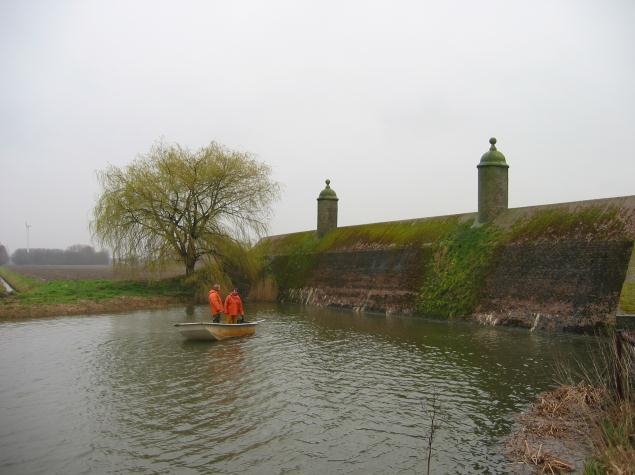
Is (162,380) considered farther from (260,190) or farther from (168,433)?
(260,190)

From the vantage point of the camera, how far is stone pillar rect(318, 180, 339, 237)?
119 feet

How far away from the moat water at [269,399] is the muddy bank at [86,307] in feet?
20.3

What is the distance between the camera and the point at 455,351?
45.8 ft

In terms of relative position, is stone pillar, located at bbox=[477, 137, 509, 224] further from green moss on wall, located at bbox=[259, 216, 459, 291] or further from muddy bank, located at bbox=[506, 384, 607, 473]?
muddy bank, located at bbox=[506, 384, 607, 473]

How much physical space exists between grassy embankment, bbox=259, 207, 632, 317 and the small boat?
9274 mm

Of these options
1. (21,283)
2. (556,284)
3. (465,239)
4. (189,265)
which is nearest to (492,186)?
(465,239)

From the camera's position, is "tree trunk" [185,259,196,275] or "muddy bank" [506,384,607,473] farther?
"tree trunk" [185,259,196,275]

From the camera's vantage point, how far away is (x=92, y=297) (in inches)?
1073

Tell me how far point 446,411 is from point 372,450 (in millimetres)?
2083

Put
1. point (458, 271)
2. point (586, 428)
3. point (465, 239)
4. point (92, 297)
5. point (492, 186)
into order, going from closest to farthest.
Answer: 1. point (586, 428)
2. point (458, 271)
3. point (465, 239)
4. point (492, 186)
5. point (92, 297)

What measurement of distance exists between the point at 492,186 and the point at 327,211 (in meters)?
14.5

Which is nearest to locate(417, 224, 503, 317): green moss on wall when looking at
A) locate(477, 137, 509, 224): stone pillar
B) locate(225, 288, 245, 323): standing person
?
locate(477, 137, 509, 224): stone pillar

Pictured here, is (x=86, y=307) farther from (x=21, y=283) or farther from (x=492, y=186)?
(x=492, y=186)

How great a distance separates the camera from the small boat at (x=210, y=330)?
15620mm
